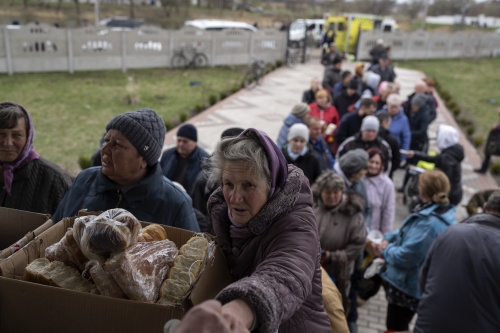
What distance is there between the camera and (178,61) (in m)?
20.4

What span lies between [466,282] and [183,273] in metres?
2.08

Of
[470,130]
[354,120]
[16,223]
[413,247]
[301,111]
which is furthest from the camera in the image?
[470,130]

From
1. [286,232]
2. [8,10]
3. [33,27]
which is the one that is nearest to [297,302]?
[286,232]

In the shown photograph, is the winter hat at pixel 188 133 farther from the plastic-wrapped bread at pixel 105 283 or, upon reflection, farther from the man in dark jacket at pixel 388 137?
the plastic-wrapped bread at pixel 105 283

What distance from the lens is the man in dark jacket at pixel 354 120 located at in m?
6.92

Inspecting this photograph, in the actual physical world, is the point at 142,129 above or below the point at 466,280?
above

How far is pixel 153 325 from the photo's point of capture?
1.23 meters

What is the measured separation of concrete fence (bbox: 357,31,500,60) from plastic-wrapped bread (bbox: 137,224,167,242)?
27.9m

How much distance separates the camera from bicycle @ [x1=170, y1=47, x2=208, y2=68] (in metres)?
20.2

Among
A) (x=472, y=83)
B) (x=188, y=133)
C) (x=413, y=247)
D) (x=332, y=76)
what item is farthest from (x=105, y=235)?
(x=472, y=83)

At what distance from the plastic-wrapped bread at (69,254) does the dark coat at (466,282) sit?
226 cm

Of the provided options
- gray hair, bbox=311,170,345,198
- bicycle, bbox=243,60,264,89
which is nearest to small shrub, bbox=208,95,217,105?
bicycle, bbox=243,60,264,89

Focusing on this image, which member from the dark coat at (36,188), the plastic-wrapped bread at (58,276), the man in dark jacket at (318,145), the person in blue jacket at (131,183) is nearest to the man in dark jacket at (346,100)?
the man in dark jacket at (318,145)

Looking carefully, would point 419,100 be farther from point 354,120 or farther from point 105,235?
point 105,235
